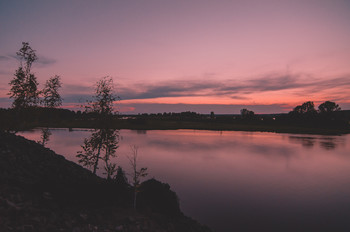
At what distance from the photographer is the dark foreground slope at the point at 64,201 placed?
10.3m

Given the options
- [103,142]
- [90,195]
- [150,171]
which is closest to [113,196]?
[90,195]

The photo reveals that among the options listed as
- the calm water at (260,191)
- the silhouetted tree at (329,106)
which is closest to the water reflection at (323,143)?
the calm water at (260,191)

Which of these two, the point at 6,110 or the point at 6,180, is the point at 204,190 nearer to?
the point at 6,180

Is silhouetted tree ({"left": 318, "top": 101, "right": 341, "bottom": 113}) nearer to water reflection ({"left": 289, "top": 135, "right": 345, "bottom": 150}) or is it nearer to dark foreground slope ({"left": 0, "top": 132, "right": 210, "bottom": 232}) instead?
water reflection ({"left": 289, "top": 135, "right": 345, "bottom": 150})

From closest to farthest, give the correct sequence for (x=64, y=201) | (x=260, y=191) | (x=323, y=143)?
(x=64, y=201) → (x=260, y=191) → (x=323, y=143)

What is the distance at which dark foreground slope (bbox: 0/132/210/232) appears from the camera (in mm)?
10273

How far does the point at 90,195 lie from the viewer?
43.9 feet

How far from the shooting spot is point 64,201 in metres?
12.2

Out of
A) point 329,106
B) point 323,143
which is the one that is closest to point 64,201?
point 323,143

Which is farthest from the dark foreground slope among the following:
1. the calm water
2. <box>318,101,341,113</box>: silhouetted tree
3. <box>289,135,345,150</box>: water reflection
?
<box>318,101,341,113</box>: silhouetted tree

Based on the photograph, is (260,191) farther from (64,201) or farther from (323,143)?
(323,143)

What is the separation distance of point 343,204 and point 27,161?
30.4 m

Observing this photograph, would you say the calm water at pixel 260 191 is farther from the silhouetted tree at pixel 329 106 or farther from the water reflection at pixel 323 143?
the silhouetted tree at pixel 329 106

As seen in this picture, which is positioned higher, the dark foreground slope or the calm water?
the dark foreground slope
